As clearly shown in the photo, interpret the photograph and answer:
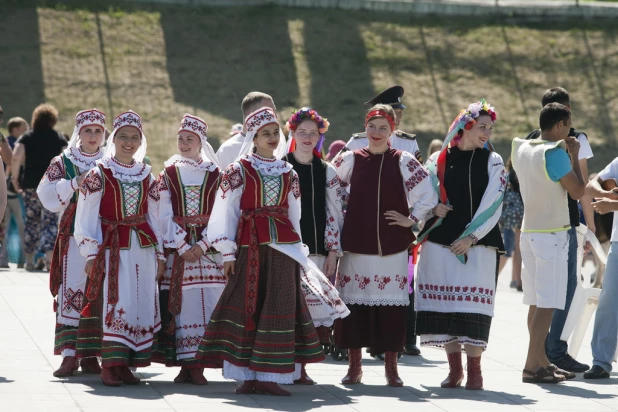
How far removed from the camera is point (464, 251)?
7469mm

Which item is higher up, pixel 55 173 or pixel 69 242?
pixel 55 173

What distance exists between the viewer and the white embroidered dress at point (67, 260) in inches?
301

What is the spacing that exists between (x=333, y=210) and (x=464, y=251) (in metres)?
0.91

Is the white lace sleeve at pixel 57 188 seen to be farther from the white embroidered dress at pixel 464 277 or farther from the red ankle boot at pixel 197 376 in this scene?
the white embroidered dress at pixel 464 277

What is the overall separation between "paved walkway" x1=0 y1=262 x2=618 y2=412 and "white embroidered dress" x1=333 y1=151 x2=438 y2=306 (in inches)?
22.5

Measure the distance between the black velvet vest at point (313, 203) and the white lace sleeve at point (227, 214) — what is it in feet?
2.40

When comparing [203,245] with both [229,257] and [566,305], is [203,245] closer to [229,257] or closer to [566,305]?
[229,257]

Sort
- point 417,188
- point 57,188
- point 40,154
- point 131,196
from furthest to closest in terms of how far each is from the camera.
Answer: point 40,154 < point 57,188 < point 417,188 < point 131,196

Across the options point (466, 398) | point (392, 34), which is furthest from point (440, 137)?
point (466, 398)

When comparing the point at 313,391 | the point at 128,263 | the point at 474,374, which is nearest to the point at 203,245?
the point at 128,263

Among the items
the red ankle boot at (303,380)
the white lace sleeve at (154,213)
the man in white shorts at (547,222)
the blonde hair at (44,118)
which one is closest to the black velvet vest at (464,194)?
the man in white shorts at (547,222)

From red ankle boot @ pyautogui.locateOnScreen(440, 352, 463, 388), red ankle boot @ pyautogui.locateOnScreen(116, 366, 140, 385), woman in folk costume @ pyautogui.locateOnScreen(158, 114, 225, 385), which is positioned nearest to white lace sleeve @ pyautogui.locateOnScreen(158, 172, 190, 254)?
woman in folk costume @ pyautogui.locateOnScreen(158, 114, 225, 385)

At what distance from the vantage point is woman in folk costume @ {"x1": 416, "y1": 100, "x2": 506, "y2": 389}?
7.48 m

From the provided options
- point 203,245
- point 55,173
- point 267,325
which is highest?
point 55,173
